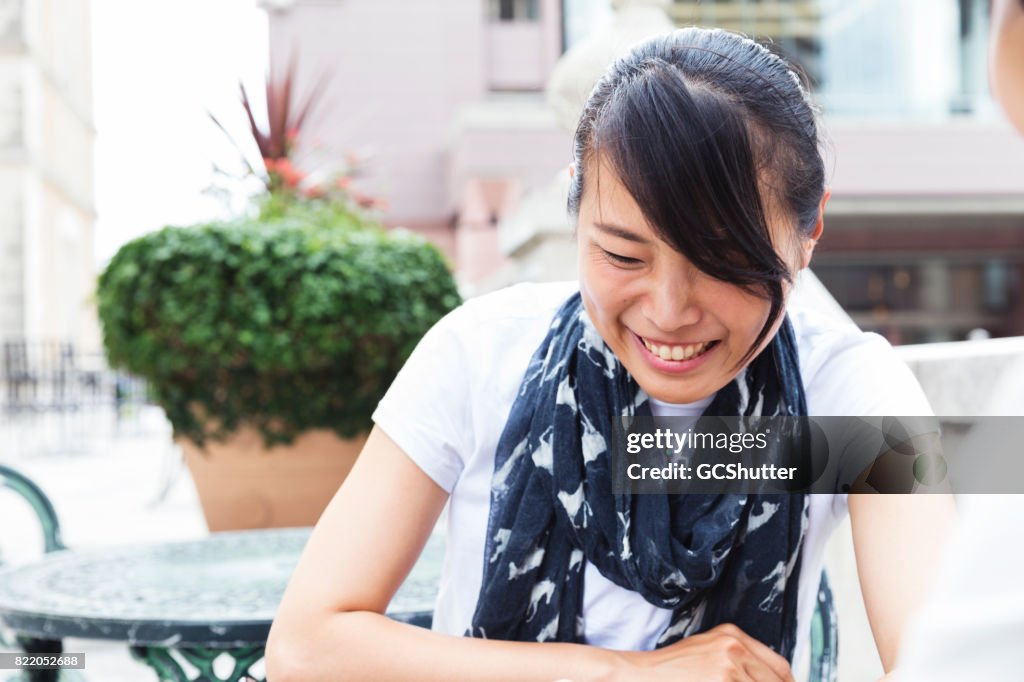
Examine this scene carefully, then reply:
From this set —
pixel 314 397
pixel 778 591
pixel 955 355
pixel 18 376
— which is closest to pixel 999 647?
pixel 778 591

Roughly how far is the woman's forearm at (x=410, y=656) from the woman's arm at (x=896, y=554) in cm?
29

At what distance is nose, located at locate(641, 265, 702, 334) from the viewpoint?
995 mm

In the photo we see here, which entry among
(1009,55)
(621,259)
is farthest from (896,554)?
(1009,55)

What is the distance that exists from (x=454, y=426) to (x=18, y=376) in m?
9.61

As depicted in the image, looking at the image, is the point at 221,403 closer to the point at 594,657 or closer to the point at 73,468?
the point at 594,657

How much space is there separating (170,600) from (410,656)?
51 centimetres

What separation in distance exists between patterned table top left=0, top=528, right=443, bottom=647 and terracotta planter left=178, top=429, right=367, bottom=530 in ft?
5.73

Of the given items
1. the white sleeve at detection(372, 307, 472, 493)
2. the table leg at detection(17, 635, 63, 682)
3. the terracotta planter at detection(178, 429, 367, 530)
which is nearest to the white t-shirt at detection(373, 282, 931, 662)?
the white sleeve at detection(372, 307, 472, 493)

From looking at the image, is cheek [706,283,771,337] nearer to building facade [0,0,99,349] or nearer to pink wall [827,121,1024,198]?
pink wall [827,121,1024,198]

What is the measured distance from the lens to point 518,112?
13695 mm

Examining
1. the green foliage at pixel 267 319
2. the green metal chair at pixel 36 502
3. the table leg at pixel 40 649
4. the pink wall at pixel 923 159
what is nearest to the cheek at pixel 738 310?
the table leg at pixel 40 649

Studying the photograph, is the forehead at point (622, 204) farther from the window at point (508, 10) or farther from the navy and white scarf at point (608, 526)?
the window at point (508, 10)

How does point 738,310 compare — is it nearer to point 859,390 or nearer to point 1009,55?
point 859,390

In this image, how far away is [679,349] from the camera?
106cm
